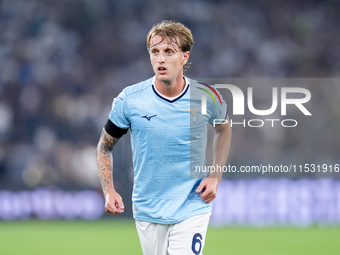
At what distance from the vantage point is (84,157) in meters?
13.1

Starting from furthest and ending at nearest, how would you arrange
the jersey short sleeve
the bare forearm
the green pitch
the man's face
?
the green pitch, the bare forearm, the jersey short sleeve, the man's face

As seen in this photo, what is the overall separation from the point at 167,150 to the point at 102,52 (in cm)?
1258

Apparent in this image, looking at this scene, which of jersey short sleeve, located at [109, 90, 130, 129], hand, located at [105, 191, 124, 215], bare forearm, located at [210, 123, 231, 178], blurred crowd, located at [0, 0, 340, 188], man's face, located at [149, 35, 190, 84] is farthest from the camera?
blurred crowd, located at [0, 0, 340, 188]

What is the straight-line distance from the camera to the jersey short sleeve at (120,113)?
4.75 metres

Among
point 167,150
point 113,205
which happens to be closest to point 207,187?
point 167,150

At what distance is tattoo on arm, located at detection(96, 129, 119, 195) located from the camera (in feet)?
15.9

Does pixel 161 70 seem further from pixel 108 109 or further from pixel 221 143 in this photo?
pixel 108 109

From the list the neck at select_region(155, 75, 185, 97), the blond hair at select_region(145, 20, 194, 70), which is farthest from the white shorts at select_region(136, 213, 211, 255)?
the blond hair at select_region(145, 20, 194, 70)

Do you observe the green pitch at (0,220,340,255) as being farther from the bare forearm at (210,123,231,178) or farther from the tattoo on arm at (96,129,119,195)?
the tattoo on arm at (96,129,119,195)

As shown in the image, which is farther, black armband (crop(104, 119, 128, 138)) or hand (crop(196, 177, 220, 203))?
black armband (crop(104, 119, 128, 138))

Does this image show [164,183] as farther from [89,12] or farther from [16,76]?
[89,12]

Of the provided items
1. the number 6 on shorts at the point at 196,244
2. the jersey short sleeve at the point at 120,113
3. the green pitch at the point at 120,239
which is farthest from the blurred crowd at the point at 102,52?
the number 6 on shorts at the point at 196,244

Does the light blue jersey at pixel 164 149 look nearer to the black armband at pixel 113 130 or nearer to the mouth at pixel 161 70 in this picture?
the black armband at pixel 113 130

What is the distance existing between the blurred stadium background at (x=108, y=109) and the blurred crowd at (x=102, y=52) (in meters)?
0.03
